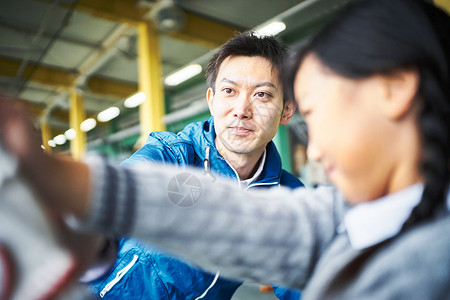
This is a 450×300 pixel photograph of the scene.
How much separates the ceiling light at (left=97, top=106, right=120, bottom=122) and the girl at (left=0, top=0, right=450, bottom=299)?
7.46 meters

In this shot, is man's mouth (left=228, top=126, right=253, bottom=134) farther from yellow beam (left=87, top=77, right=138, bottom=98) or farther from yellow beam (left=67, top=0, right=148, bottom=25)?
yellow beam (left=87, top=77, right=138, bottom=98)

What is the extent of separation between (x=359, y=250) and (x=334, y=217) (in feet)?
0.25

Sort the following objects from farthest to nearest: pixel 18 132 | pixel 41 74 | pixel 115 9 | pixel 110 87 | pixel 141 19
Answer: pixel 110 87
pixel 41 74
pixel 141 19
pixel 115 9
pixel 18 132

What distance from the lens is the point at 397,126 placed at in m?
0.31

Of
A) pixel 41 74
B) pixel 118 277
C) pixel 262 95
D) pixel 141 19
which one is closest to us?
pixel 118 277

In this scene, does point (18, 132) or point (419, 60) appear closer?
point (18, 132)

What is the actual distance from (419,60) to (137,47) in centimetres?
507

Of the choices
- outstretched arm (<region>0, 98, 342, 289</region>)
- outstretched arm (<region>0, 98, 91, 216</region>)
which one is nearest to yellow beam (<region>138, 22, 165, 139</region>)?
outstretched arm (<region>0, 98, 342, 289</region>)

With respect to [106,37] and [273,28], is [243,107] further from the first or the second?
[106,37]

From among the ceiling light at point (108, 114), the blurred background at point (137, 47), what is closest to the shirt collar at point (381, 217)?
the blurred background at point (137, 47)

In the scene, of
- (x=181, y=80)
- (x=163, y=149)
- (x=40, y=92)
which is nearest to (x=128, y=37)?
(x=181, y=80)

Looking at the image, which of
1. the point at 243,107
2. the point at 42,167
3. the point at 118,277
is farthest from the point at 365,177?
the point at 118,277

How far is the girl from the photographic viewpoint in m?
0.28

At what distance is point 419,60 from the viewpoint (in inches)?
11.9
